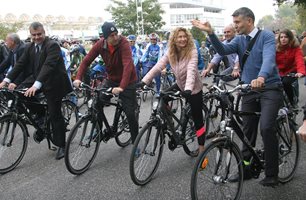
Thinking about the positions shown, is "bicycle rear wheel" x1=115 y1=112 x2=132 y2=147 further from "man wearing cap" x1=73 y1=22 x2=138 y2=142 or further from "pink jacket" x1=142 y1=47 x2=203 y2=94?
"pink jacket" x1=142 y1=47 x2=203 y2=94

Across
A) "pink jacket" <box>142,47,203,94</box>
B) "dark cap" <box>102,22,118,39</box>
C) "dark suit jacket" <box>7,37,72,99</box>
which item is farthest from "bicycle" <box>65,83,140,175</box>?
"dark cap" <box>102,22,118,39</box>

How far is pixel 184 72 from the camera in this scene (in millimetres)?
4633

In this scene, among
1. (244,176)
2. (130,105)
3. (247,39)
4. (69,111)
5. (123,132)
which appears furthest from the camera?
(69,111)

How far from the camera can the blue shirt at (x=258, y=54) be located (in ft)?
12.0

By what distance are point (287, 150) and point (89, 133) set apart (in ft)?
8.28

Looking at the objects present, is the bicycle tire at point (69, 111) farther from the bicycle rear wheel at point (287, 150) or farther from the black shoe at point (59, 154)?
the bicycle rear wheel at point (287, 150)

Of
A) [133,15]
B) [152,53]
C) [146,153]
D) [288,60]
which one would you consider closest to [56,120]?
[146,153]

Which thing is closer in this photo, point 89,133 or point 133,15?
point 89,133

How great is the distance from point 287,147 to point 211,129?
235 cm

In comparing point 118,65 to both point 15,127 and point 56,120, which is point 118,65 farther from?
point 15,127

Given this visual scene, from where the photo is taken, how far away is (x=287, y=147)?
407cm

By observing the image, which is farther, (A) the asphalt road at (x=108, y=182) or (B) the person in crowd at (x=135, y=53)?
(B) the person in crowd at (x=135, y=53)

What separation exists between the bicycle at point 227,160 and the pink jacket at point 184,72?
0.82 m

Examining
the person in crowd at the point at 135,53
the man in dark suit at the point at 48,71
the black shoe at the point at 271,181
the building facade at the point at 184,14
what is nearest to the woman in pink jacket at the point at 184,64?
the black shoe at the point at 271,181
